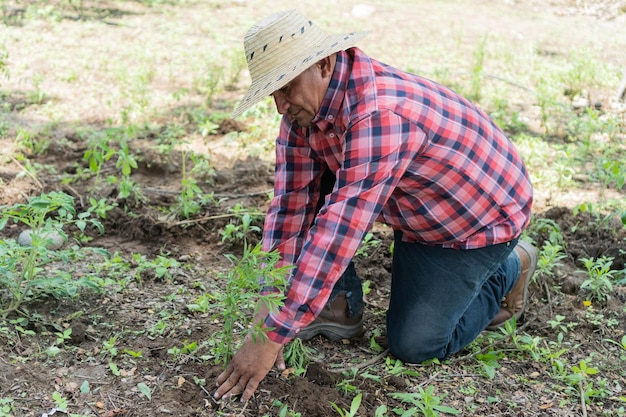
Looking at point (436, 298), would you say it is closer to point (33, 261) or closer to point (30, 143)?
point (33, 261)

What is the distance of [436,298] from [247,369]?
90 cm

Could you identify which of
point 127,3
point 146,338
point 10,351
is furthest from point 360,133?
point 127,3

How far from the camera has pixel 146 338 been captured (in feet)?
9.30

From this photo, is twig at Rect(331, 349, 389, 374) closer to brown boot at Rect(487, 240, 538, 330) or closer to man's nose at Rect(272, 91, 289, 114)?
brown boot at Rect(487, 240, 538, 330)

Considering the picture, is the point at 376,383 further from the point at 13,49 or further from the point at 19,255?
the point at 13,49

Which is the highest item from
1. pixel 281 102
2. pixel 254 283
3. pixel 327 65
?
pixel 327 65

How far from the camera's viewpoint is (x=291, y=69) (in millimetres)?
2303

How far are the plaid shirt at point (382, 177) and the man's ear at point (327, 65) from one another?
2 centimetres

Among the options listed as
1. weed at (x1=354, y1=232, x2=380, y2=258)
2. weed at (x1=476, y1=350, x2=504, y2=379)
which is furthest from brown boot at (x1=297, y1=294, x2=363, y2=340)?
weed at (x1=354, y1=232, x2=380, y2=258)

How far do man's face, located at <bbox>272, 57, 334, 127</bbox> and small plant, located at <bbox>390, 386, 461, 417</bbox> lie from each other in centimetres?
103

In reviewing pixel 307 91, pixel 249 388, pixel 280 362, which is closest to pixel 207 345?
pixel 280 362

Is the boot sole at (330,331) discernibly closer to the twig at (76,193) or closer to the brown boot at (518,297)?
the brown boot at (518,297)

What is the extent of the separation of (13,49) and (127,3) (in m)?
2.55

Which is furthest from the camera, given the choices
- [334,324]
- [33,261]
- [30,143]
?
[30,143]
